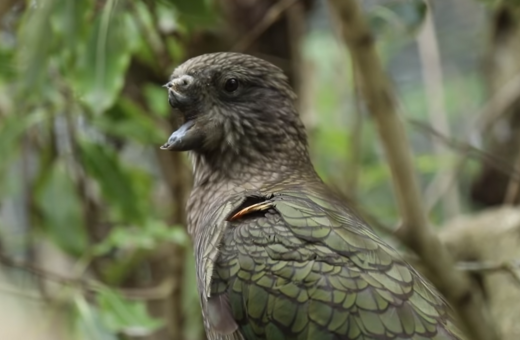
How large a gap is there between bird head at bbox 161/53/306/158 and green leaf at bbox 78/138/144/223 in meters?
0.64

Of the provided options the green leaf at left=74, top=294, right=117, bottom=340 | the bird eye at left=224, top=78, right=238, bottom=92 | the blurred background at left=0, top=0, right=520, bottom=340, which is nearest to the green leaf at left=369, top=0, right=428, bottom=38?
the blurred background at left=0, top=0, right=520, bottom=340

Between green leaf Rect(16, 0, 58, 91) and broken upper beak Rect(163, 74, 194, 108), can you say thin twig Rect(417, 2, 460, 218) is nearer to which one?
broken upper beak Rect(163, 74, 194, 108)

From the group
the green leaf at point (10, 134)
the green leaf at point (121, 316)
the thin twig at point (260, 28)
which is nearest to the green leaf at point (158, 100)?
the thin twig at point (260, 28)

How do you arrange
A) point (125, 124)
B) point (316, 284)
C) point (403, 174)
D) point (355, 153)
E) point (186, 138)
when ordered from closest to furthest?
1. point (316, 284)
2. point (186, 138)
3. point (403, 174)
4. point (125, 124)
5. point (355, 153)

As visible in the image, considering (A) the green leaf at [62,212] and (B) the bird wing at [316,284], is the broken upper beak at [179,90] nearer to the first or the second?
(B) the bird wing at [316,284]

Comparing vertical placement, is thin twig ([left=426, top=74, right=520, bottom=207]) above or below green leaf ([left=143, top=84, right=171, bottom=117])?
below

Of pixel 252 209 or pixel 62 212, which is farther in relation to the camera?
pixel 62 212

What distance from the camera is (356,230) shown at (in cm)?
150

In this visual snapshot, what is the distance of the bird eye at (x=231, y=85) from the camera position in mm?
1673

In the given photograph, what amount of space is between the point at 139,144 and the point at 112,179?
19.7 inches

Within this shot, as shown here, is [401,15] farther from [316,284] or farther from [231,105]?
[316,284]

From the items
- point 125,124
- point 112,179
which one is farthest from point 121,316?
point 125,124

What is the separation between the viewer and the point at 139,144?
276 cm

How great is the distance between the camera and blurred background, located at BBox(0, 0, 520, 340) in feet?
6.41
